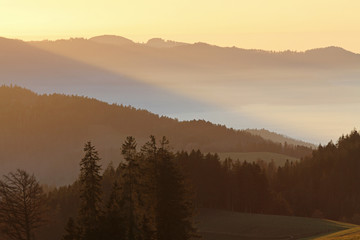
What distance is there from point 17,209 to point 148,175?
Answer: 14220 mm

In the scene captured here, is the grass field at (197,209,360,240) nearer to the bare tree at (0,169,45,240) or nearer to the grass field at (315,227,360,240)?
the grass field at (315,227,360,240)

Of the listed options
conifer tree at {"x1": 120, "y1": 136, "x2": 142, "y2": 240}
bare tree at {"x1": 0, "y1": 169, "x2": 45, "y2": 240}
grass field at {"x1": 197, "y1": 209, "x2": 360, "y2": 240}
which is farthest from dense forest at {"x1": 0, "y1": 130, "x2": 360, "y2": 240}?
grass field at {"x1": 197, "y1": 209, "x2": 360, "y2": 240}

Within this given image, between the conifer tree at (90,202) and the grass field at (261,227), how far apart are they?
5502 centimetres

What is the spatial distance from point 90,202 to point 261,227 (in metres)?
71.0

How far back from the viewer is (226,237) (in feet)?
456

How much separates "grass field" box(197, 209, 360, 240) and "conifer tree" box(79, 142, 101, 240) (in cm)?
5502

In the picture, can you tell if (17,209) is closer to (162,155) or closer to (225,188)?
(162,155)

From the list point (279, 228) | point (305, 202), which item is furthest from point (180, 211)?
point (305, 202)

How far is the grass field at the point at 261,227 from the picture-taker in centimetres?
12650

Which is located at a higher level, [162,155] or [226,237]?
[162,155]

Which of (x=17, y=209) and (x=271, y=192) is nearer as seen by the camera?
(x=17, y=209)

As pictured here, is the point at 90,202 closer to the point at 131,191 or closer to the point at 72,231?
the point at 72,231

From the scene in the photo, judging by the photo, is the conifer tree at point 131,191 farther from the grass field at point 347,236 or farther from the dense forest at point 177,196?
the grass field at point 347,236

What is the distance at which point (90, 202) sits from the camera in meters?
72.7
